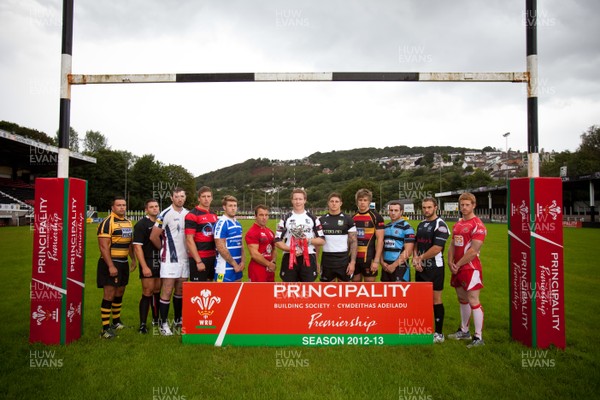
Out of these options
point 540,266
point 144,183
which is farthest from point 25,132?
point 540,266

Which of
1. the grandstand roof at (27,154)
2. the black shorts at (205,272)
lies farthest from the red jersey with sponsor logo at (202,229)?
the grandstand roof at (27,154)

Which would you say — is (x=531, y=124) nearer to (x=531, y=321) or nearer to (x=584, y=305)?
(x=531, y=321)

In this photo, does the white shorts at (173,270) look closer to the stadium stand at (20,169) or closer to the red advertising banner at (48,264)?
the red advertising banner at (48,264)

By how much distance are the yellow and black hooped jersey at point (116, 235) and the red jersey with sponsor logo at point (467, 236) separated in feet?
17.4

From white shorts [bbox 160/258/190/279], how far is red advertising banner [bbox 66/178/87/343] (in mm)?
1208

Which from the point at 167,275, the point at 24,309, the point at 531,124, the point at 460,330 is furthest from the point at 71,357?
the point at 531,124

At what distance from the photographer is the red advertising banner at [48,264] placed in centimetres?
530

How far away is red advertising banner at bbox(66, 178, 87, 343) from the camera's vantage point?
5.44m

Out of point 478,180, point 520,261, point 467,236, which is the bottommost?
point 520,261

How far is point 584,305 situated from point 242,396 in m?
7.66

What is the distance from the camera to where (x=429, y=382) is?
4188 mm

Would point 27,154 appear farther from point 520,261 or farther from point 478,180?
point 478,180

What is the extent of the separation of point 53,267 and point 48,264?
9 cm

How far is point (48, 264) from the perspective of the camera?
17.6 ft
